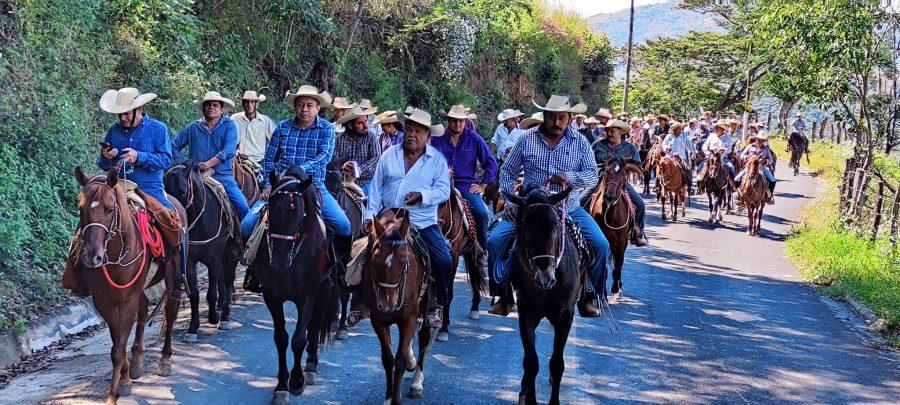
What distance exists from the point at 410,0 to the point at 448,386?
66.9 feet

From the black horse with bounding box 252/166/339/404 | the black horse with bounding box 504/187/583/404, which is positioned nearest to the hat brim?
the black horse with bounding box 252/166/339/404

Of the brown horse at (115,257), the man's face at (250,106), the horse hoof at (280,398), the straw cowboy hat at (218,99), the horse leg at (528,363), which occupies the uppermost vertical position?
the man's face at (250,106)

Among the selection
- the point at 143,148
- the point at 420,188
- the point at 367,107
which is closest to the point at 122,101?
the point at 143,148

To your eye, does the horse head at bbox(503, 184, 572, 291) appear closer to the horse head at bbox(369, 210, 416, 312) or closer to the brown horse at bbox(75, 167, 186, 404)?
the horse head at bbox(369, 210, 416, 312)

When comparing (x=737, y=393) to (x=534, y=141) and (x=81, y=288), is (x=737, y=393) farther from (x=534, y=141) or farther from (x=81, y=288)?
(x=81, y=288)

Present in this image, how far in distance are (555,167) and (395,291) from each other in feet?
7.03

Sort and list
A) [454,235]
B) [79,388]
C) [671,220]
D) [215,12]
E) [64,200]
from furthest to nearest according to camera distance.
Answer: [671,220], [215,12], [64,200], [454,235], [79,388]

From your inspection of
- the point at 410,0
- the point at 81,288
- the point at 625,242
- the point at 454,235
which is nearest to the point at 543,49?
the point at 410,0

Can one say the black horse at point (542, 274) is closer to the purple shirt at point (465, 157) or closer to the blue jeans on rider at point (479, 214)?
the blue jeans on rider at point (479, 214)

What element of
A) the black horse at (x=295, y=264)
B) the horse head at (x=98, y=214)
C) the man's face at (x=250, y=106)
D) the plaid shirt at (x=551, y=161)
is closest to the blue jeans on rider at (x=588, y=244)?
the plaid shirt at (x=551, y=161)

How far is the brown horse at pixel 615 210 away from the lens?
12266mm

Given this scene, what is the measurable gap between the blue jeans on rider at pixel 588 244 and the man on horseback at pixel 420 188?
44 centimetres

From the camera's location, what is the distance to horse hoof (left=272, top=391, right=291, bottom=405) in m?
7.10

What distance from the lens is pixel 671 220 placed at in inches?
876
